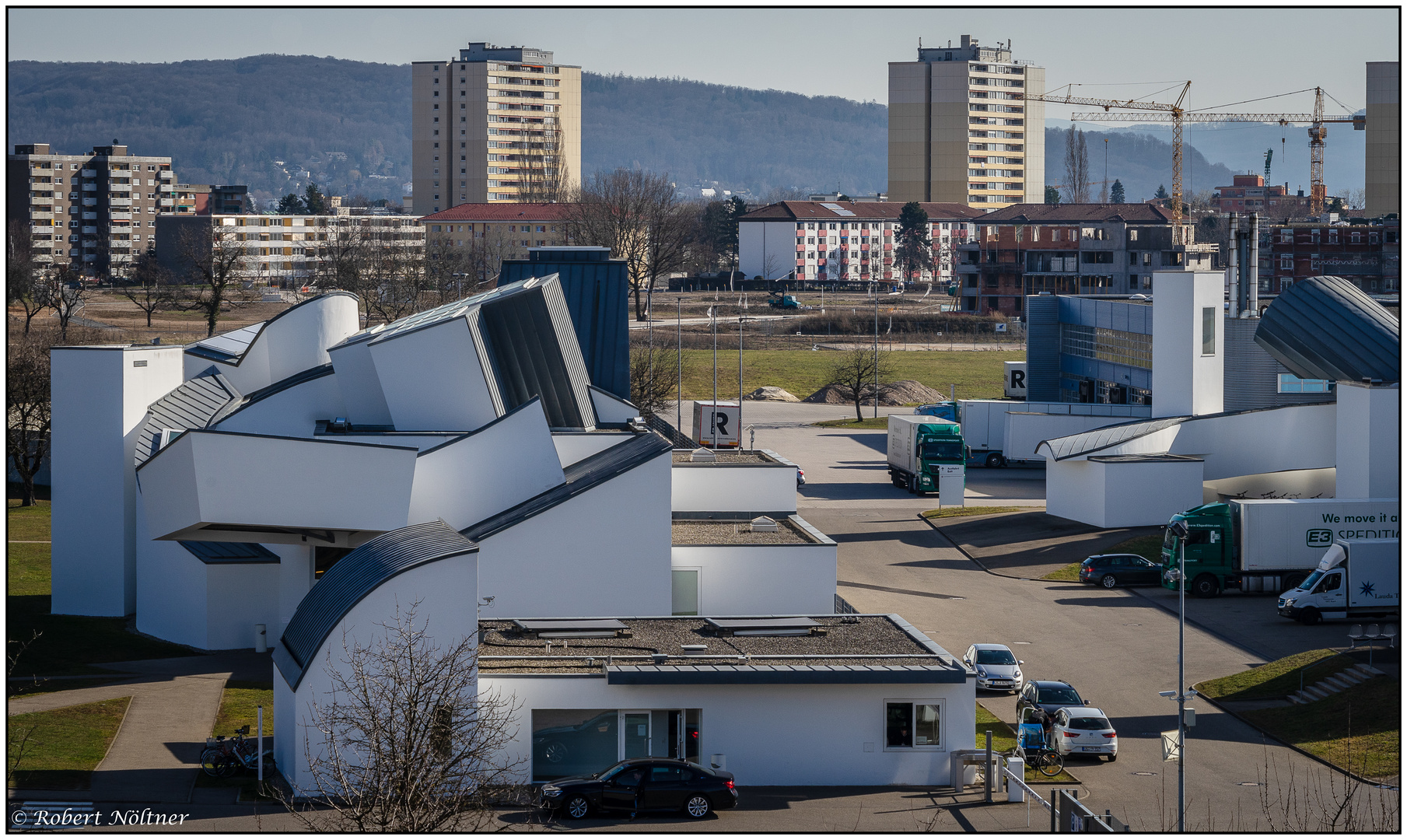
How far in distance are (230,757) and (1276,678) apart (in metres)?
20.0

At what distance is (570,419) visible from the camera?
112ft

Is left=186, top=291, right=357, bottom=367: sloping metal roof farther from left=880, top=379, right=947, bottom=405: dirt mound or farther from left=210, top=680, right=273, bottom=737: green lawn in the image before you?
left=880, top=379, right=947, bottom=405: dirt mound

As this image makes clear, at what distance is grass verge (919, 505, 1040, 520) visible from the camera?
1885 inches

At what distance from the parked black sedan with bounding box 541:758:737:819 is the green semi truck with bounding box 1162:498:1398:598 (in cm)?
1965

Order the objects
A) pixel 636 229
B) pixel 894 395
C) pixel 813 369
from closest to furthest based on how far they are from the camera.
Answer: pixel 894 395 → pixel 813 369 → pixel 636 229

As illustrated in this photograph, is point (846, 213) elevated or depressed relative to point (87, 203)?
elevated

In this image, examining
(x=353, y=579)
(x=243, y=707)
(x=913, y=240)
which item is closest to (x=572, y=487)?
(x=353, y=579)

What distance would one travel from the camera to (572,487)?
92.5 feet

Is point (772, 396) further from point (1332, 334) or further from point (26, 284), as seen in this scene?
point (26, 284)

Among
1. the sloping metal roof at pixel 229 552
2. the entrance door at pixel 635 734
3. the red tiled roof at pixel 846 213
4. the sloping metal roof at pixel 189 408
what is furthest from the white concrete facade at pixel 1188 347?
the red tiled roof at pixel 846 213

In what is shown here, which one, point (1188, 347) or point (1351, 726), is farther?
point (1188, 347)

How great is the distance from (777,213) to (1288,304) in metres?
122

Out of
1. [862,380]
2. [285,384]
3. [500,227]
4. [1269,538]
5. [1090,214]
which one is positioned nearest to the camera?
[285,384]

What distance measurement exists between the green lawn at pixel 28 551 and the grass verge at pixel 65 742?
6865 mm
